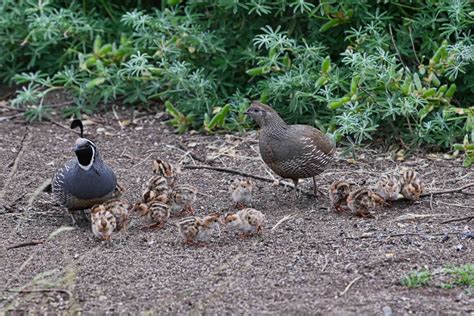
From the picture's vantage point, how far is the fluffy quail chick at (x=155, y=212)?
20.8 ft

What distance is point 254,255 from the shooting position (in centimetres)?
582

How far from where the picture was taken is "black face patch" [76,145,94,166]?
21.5 ft

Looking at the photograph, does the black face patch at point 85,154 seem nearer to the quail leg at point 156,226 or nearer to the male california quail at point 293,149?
the quail leg at point 156,226

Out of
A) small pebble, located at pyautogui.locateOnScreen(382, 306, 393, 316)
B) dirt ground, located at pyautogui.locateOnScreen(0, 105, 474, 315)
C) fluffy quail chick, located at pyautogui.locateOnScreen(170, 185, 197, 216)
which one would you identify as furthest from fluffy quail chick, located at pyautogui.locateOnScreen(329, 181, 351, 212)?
small pebble, located at pyautogui.locateOnScreen(382, 306, 393, 316)

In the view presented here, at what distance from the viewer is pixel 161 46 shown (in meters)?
8.67

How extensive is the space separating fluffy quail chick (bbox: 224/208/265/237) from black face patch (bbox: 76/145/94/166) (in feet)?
3.59

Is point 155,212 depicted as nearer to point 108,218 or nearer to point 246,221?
point 108,218

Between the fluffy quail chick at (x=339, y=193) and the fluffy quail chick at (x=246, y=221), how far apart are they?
0.75 m

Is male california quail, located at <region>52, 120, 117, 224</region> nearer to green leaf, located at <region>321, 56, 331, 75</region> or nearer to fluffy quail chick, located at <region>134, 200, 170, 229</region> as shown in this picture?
fluffy quail chick, located at <region>134, 200, 170, 229</region>

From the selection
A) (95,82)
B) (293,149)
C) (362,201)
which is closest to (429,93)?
(293,149)

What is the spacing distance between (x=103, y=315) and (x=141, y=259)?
84cm

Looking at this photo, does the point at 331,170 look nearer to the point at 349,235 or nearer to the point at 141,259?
the point at 349,235

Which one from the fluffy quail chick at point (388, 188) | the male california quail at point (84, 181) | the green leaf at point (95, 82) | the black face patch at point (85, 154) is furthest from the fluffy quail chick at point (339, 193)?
the green leaf at point (95, 82)

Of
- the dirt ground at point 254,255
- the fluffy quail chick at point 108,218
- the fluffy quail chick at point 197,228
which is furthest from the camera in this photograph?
the fluffy quail chick at point 108,218
